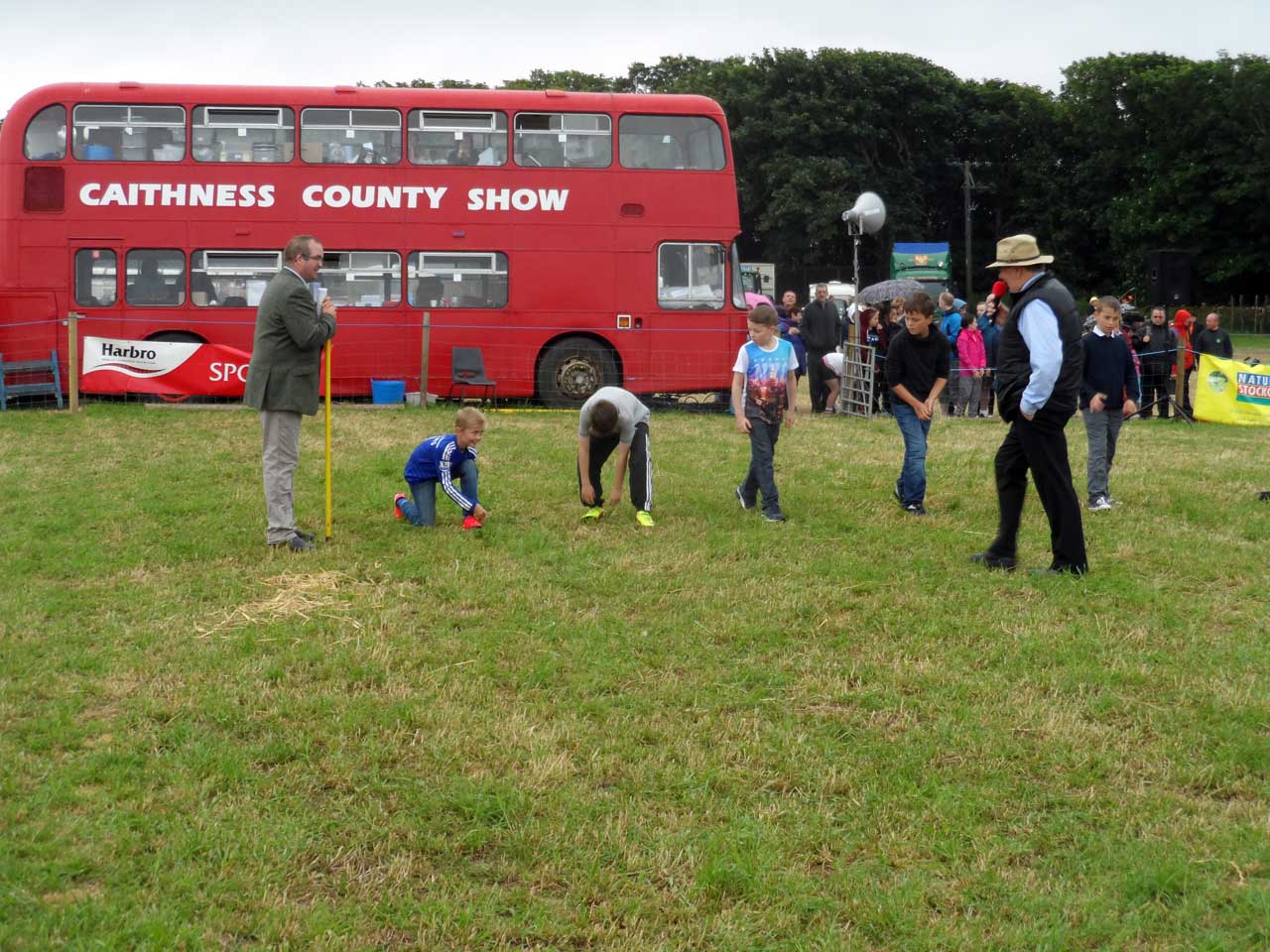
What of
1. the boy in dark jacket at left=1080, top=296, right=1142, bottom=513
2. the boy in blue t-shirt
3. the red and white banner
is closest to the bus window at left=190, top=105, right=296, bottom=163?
the red and white banner

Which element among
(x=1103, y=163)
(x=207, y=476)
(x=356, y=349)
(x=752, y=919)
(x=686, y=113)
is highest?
(x=1103, y=163)

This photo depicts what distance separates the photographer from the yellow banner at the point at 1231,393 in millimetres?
19062

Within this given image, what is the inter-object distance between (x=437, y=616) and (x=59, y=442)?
325 inches

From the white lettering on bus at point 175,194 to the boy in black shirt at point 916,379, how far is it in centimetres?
1087

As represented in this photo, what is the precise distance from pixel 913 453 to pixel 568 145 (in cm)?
973

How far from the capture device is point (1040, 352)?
25.9 feet

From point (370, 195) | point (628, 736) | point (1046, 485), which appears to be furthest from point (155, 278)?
point (628, 736)

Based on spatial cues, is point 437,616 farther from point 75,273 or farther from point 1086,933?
point 75,273

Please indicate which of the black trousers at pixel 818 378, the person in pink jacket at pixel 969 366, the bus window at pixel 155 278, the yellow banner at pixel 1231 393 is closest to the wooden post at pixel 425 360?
the bus window at pixel 155 278

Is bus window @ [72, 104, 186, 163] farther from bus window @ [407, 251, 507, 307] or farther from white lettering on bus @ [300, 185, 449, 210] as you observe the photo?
bus window @ [407, 251, 507, 307]

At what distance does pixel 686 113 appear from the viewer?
18797 mm

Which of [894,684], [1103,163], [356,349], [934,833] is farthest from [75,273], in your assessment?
[1103,163]

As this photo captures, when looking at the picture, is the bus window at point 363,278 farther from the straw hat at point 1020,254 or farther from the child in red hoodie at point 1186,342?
the straw hat at point 1020,254

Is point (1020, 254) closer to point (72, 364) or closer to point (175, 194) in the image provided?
point (72, 364)
